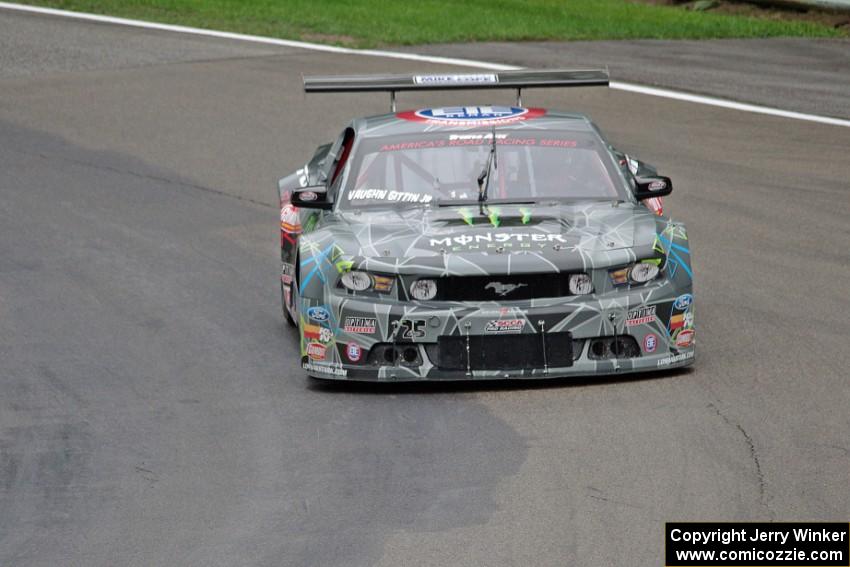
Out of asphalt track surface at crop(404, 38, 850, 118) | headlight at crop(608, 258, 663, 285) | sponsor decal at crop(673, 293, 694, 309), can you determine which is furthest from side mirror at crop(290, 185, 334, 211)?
asphalt track surface at crop(404, 38, 850, 118)

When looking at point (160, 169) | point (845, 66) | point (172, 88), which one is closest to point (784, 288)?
point (160, 169)

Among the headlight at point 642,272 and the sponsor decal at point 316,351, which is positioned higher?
the headlight at point 642,272

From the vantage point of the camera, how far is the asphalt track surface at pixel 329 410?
6629 millimetres

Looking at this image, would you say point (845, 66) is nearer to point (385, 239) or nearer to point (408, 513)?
point (385, 239)

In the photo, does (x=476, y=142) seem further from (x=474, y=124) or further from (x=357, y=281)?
(x=357, y=281)

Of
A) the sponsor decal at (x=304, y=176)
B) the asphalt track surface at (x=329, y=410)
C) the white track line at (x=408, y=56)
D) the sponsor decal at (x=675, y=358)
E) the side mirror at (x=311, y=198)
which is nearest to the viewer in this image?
the asphalt track surface at (x=329, y=410)

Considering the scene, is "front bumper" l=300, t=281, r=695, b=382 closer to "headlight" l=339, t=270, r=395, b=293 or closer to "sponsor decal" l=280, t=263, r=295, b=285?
"headlight" l=339, t=270, r=395, b=293

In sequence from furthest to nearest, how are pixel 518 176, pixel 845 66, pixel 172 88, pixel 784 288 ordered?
pixel 845 66
pixel 172 88
pixel 784 288
pixel 518 176

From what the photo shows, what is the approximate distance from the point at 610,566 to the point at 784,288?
210 inches

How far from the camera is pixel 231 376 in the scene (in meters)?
9.34

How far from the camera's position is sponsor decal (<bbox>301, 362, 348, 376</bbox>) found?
888 cm

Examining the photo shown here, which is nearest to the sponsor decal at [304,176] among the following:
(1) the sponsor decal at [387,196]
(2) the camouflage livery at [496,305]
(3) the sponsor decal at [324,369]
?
(1) the sponsor decal at [387,196]

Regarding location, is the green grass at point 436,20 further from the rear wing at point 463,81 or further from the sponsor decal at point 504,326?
the sponsor decal at point 504,326

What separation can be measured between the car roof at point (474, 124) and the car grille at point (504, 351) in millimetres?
1883
